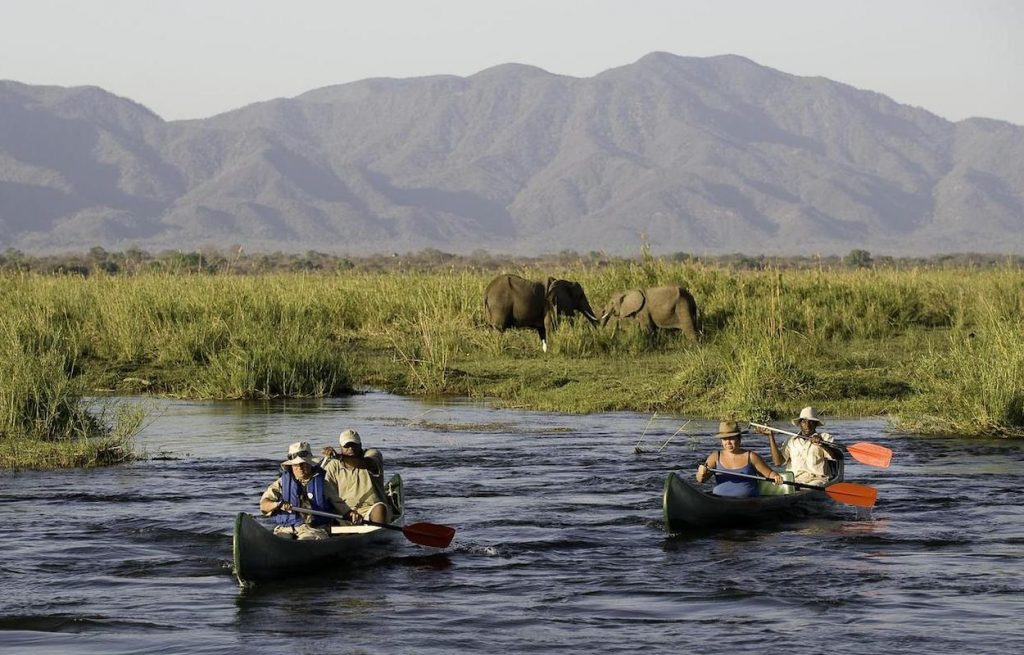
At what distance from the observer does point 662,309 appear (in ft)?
92.6

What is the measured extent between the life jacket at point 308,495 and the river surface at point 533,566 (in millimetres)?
450

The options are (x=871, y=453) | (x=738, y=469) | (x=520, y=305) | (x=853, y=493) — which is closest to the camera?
(x=853, y=493)

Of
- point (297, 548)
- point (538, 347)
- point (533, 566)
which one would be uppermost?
point (538, 347)

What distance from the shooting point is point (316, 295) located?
3372 centimetres

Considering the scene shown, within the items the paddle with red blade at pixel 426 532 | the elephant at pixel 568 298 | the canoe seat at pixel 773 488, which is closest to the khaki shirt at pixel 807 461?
the canoe seat at pixel 773 488

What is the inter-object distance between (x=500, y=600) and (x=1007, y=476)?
707cm

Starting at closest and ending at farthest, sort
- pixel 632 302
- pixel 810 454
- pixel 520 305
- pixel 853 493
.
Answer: pixel 853 493 → pixel 810 454 → pixel 632 302 → pixel 520 305

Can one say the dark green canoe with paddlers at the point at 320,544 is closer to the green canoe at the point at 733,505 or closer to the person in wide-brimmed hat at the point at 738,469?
the green canoe at the point at 733,505

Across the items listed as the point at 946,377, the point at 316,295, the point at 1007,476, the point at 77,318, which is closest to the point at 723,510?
the point at 1007,476

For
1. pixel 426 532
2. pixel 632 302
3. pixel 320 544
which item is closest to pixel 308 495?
pixel 320 544

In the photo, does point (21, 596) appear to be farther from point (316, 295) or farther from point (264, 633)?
point (316, 295)

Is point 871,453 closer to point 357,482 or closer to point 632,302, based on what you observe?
point 357,482

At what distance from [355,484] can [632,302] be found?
50.6 feet

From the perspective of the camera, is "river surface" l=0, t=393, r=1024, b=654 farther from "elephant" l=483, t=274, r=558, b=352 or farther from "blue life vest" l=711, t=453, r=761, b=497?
"elephant" l=483, t=274, r=558, b=352
